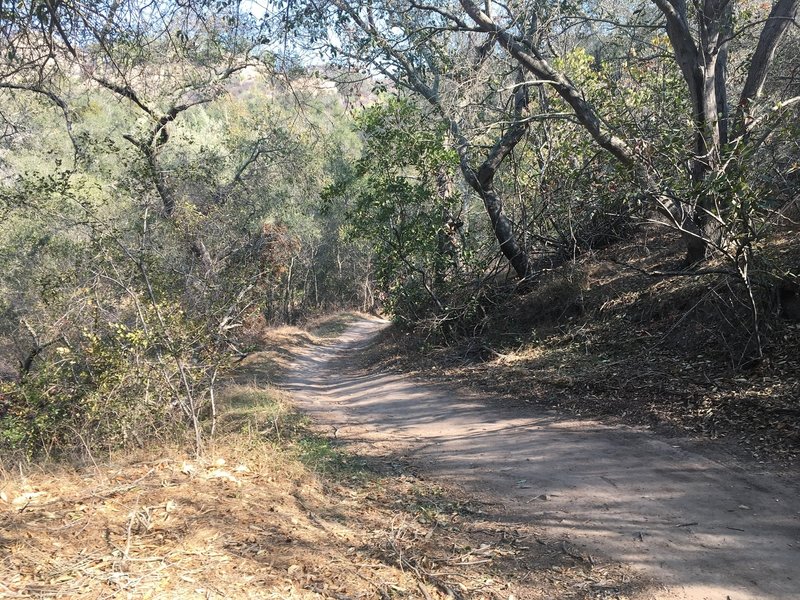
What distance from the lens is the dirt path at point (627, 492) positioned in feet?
11.7

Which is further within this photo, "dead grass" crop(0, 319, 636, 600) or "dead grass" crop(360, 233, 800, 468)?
"dead grass" crop(360, 233, 800, 468)

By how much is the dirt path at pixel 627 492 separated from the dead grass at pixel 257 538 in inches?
13.3

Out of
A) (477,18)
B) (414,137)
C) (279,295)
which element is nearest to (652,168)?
(477,18)

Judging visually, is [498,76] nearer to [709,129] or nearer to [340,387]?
[709,129]

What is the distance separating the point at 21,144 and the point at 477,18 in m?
11.6

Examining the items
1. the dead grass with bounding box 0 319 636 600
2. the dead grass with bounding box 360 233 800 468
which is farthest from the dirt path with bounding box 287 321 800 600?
the dead grass with bounding box 360 233 800 468

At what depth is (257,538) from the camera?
150 inches

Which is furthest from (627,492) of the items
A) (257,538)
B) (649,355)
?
(649,355)

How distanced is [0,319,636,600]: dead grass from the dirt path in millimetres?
337

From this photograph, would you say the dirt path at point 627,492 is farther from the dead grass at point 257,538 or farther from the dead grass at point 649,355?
the dead grass at point 649,355

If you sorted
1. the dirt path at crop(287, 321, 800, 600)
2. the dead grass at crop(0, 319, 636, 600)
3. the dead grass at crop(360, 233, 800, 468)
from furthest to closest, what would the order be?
the dead grass at crop(360, 233, 800, 468) → the dirt path at crop(287, 321, 800, 600) → the dead grass at crop(0, 319, 636, 600)

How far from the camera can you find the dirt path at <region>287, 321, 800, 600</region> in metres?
3.58

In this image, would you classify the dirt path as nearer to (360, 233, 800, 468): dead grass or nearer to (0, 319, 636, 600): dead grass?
(0, 319, 636, 600): dead grass

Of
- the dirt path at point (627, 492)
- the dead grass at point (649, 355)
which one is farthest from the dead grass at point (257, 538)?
the dead grass at point (649, 355)
